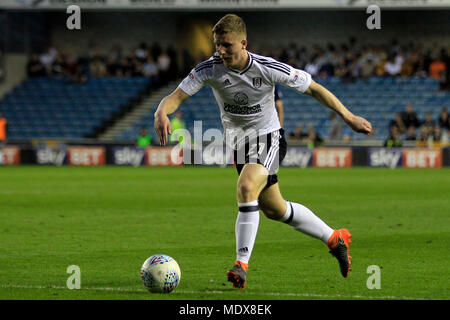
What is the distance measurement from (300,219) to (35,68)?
29.2 meters

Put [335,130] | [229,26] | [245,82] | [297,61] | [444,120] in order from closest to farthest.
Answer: [229,26] → [245,82] → [444,120] → [335,130] → [297,61]

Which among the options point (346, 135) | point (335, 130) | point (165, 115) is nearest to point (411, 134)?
point (335, 130)

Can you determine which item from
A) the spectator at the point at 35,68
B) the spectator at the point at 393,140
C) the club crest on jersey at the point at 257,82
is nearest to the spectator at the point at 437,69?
the spectator at the point at 393,140

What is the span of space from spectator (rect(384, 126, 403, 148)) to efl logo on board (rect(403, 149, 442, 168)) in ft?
1.13

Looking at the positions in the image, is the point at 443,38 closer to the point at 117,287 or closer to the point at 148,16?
the point at 148,16

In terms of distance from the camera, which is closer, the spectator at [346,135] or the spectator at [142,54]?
the spectator at [346,135]

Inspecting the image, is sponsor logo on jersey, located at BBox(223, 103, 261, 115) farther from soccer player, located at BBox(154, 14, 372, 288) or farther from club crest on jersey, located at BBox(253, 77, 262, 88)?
club crest on jersey, located at BBox(253, 77, 262, 88)

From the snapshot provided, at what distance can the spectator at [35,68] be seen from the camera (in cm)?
3491

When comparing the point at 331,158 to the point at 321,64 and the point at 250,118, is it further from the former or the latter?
the point at 250,118

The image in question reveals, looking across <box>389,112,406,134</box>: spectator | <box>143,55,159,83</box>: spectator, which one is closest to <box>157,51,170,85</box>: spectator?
<box>143,55,159,83</box>: spectator

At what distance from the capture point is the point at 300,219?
7215mm

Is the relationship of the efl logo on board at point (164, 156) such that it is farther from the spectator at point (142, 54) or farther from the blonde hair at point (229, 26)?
the blonde hair at point (229, 26)

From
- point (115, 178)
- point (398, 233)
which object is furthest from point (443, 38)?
point (398, 233)

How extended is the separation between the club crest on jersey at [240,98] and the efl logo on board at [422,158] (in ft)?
66.2
